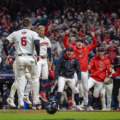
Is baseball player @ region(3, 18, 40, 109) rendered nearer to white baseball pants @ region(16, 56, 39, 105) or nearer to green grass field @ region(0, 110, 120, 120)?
white baseball pants @ region(16, 56, 39, 105)

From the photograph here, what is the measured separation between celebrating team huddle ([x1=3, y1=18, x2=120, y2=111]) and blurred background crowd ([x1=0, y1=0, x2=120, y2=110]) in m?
3.20

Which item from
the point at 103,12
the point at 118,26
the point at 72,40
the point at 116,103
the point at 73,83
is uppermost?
the point at 103,12

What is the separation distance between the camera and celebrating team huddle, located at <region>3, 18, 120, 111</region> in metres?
8.61

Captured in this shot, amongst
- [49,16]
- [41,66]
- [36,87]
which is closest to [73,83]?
[41,66]

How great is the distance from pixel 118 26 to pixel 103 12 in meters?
2.91

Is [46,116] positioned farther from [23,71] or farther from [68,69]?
[68,69]

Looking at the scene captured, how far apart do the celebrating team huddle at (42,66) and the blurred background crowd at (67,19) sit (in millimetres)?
3204

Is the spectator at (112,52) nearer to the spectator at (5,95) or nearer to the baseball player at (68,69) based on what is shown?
the baseball player at (68,69)

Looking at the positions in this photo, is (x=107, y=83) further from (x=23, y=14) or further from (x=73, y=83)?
(x=23, y=14)

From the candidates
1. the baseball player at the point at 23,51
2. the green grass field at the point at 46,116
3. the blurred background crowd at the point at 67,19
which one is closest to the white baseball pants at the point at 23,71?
the baseball player at the point at 23,51

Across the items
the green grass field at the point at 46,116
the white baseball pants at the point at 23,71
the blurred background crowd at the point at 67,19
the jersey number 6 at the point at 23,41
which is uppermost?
the blurred background crowd at the point at 67,19

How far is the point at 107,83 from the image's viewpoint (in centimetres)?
1332

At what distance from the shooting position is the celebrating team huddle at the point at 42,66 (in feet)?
28.2

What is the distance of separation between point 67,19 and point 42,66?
9606 mm
